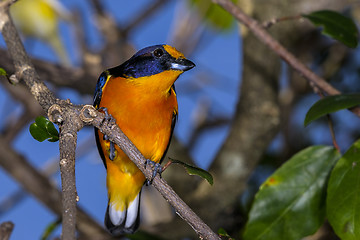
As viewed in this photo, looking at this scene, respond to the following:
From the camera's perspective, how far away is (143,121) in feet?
7.23

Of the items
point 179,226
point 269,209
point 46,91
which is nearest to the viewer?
point 46,91

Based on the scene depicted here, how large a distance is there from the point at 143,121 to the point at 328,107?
790mm

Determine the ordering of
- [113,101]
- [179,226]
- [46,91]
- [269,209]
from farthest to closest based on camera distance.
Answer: [179,226] < [113,101] < [269,209] < [46,91]

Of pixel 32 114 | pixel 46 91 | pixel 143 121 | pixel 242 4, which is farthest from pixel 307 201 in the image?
pixel 32 114

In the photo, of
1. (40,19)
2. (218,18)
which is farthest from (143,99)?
(218,18)

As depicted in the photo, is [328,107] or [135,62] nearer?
[328,107]

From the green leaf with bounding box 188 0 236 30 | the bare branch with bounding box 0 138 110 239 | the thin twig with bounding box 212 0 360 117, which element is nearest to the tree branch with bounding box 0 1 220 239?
the thin twig with bounding box 212 0 360 117

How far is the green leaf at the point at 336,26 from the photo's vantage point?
2.15 meters

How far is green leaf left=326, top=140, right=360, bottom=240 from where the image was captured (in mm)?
1761

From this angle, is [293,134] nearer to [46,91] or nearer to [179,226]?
[179,226]

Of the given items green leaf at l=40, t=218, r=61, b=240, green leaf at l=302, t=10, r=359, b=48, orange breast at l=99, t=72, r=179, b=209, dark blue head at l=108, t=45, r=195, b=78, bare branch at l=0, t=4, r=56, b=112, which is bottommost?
green leaf at l=302, t=10, r=359, b=48

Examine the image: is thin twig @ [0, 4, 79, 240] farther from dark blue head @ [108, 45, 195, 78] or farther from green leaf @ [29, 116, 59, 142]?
dark blue head @ [108, 45, 195, 78]

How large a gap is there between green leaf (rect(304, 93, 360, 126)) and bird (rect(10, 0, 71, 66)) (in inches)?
103

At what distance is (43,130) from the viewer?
160 cm
